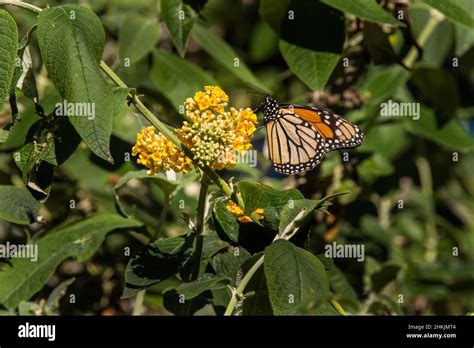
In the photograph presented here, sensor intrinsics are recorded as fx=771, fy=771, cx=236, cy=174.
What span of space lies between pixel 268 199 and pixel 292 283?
0.63 ft

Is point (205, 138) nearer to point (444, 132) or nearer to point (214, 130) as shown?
point (214, 130)

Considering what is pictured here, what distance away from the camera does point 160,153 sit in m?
1.40

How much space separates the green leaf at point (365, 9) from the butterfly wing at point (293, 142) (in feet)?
1.15

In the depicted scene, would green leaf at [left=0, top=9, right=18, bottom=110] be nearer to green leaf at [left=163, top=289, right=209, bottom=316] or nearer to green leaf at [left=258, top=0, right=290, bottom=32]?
green leaf at [left=163, top=289, right=209, bottom=316]

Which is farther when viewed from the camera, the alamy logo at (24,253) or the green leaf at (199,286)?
the alamy logo at (24,253)

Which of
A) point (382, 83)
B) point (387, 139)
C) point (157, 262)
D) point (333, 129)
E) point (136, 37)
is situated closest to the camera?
point (157, 262)

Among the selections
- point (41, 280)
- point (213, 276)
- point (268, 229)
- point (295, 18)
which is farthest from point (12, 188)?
point (295, 18)

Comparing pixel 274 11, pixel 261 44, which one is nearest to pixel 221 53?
pixel 274 11

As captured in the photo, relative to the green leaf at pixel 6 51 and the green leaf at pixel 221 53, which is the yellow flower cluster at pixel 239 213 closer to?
A: the green leaf at pixel 6 51

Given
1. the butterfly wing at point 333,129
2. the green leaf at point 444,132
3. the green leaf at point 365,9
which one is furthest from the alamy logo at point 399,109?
the green leaf at point 365,9

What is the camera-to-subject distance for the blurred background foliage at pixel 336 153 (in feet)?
6.13

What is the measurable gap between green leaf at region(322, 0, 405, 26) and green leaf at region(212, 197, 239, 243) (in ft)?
1.66

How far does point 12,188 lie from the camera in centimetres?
171
